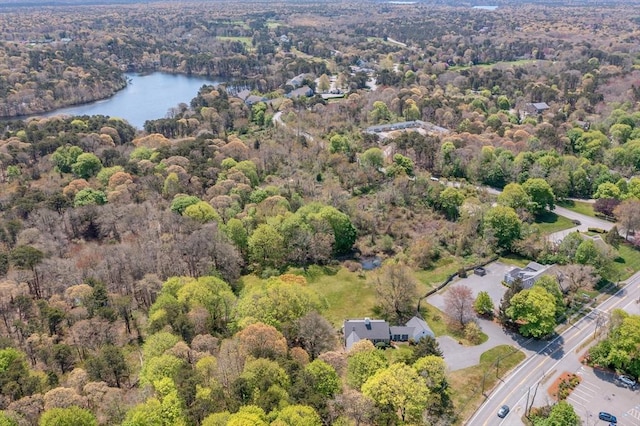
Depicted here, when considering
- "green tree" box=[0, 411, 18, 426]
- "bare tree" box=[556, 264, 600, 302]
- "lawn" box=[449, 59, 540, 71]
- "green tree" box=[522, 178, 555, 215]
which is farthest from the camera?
"lawn" box=[449, 59, 540, 71]

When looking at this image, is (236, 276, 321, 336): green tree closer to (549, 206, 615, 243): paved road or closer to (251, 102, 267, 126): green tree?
(549, 206, 615, 243): paved road

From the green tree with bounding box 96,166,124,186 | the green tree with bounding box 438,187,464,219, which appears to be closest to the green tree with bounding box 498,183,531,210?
the green tree with bounding box 438,187,464,219

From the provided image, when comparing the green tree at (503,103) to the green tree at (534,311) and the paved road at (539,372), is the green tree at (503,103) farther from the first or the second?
the green tree at (534,311)

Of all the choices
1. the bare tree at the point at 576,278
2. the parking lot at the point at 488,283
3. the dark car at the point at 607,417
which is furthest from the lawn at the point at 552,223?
the dark car at the point at 607,417

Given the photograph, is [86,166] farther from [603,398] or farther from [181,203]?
[603,398]

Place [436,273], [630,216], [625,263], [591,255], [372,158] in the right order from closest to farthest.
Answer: [591,255] → [436,273] → [625,263] → [630,216] → [372,158]

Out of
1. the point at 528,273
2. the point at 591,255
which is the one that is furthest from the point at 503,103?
the point at 528,273
